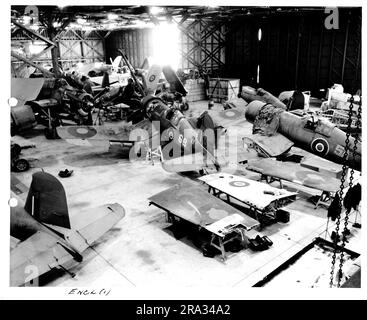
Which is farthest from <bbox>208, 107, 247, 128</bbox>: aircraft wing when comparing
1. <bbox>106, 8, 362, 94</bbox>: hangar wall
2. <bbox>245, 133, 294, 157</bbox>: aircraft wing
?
<bbox>106, 8, 362, 94</bbox>: hangar wall

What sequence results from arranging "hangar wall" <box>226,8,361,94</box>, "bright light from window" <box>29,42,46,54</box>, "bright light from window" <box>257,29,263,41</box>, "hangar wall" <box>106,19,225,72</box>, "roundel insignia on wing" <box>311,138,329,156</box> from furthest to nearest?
"bright light from window" <box>29,42,46,54</box> < "hangar wall" <box>106,19,225,72</box> < "bright light from window" <box>257,29,263,41</box> < "hangar wall" <box>226,8,361,94</box> < "roundel insignia on wing" <box>311,138,329,156</box>

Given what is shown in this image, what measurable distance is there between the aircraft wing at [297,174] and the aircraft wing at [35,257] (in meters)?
6.60

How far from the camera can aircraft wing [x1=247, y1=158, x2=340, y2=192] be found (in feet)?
31.0

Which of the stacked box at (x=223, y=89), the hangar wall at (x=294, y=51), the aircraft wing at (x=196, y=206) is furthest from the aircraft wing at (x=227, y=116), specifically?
the hangar wall at (x=294, y=51)

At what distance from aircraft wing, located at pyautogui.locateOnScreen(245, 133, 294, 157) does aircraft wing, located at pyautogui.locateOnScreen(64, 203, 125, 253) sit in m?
6.72

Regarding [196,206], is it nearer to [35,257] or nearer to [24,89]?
[35,257]

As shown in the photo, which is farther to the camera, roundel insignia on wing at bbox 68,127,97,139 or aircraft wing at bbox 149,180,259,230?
roundel insignia on wing at bbox 68,127,97,139

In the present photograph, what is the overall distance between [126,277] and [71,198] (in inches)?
181

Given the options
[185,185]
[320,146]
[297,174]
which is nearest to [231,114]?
[320,146]

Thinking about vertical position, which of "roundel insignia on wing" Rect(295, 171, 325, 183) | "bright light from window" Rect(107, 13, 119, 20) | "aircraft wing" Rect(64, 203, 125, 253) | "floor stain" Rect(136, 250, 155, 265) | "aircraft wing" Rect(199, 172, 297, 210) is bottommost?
"floor stain" Rect(136, 250, 155, 265)

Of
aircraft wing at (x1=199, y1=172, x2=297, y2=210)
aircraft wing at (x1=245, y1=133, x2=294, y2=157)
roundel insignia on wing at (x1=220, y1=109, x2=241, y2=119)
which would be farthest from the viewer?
roundel insignia on wing at (x1=220, y1=109, x2=241, y2=119)

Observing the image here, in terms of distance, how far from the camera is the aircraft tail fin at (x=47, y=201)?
648cm

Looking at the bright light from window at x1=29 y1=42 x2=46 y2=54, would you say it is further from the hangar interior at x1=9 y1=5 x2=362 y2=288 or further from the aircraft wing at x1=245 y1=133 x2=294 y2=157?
the aircraft wing at x1=245 y1=133 x2=294 y2=157
